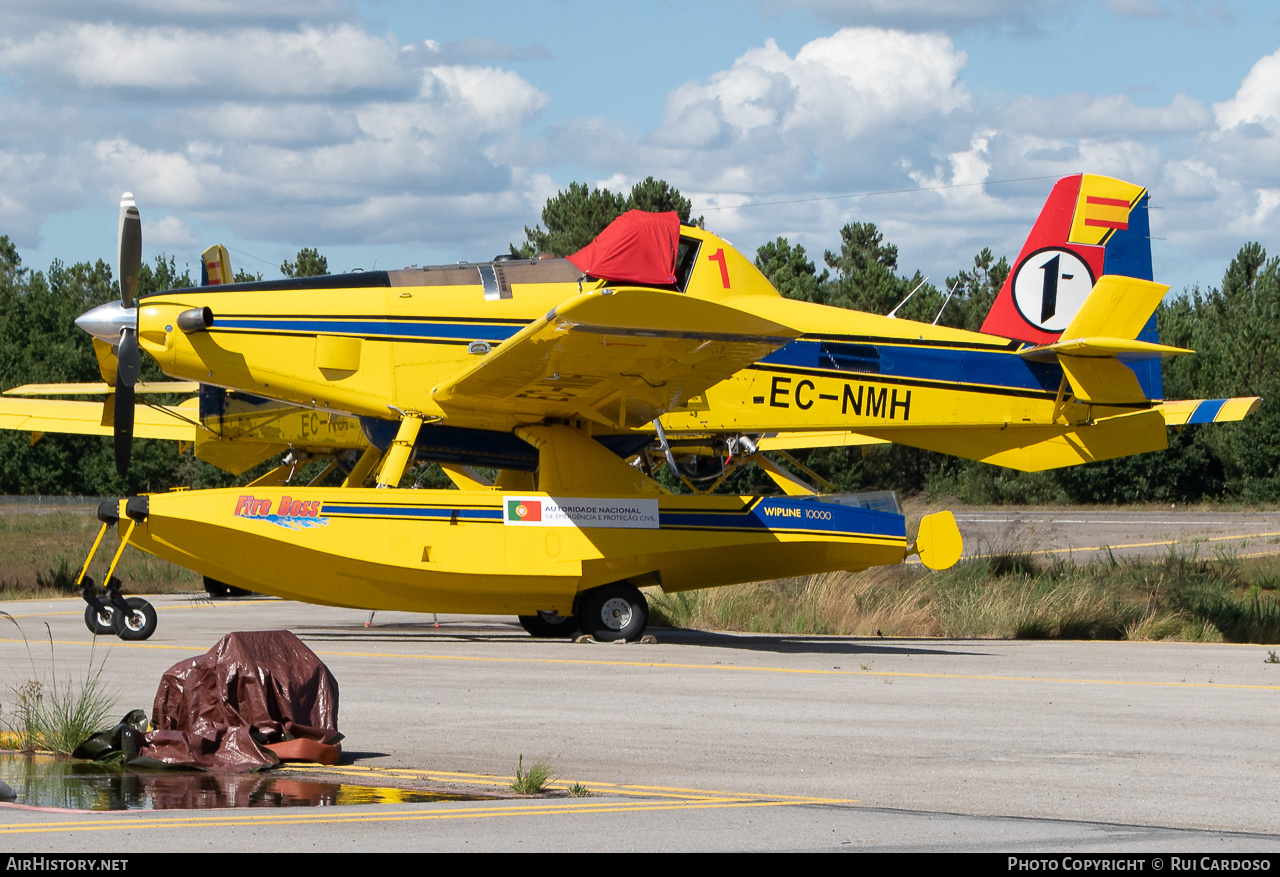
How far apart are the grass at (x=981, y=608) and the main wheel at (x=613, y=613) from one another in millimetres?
3126

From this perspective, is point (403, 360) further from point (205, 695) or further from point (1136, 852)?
point (1136, 852)

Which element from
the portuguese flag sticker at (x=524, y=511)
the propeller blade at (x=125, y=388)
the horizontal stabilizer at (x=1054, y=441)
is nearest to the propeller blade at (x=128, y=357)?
the propeller blade at (x=125, y=388)

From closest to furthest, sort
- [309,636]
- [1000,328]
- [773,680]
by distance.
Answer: [773,680]
[309,636]
[1000,328]

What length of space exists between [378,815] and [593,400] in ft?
31.3

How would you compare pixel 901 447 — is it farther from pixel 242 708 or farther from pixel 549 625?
pixel 242 708

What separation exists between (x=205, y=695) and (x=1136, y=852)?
5282 millimetres

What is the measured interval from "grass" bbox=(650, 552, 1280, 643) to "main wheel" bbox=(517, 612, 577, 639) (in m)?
2.30

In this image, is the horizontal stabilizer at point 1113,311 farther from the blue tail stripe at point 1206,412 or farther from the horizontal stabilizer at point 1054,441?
the blue tail stripe at point 1206,412

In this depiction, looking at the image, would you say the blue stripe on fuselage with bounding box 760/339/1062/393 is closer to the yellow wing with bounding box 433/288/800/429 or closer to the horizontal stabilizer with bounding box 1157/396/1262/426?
the horizontal stabilizer with bounding box 1157/396/1262/426

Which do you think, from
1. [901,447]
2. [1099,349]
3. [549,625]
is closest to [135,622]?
[549,625]

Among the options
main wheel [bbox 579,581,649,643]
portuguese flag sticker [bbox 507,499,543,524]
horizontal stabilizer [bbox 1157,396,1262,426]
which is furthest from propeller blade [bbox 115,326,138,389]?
horizontal stabilizer [bbox 1157,396,1262,426]

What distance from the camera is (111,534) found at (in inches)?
1725

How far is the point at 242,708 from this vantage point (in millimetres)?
8203
